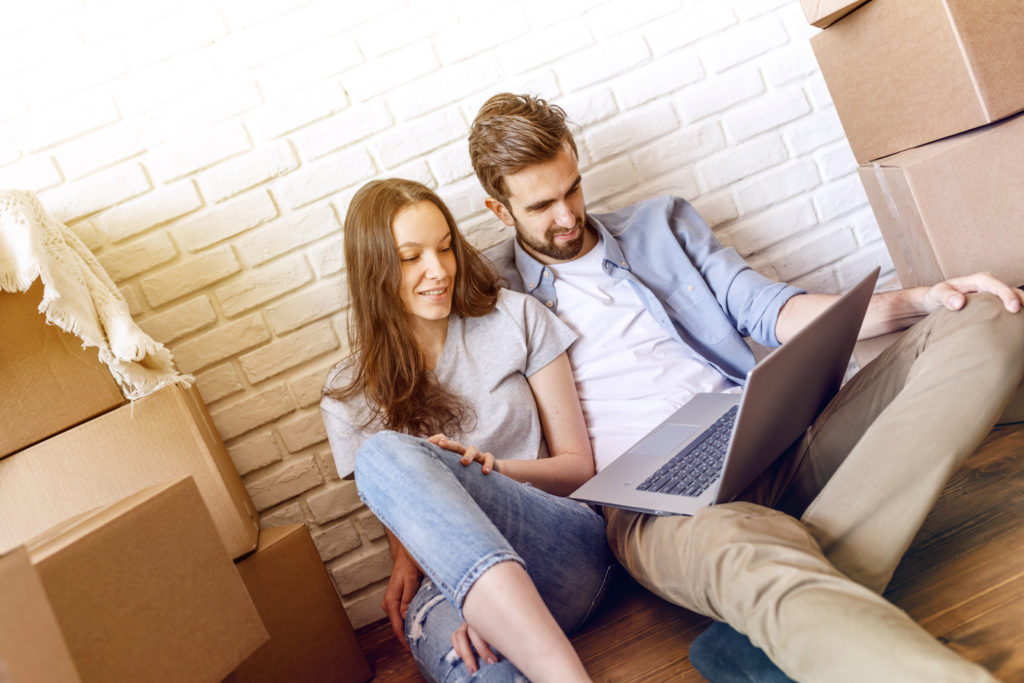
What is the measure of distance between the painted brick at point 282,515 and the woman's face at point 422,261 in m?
0.59

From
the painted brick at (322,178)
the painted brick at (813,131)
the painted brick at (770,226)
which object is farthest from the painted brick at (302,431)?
the painted brick at (813,131)

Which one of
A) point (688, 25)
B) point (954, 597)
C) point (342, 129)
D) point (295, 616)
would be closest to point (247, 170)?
point (342, 129)

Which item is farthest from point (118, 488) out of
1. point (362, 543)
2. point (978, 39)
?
point (978, 39)

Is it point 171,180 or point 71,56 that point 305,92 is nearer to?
point 171,180

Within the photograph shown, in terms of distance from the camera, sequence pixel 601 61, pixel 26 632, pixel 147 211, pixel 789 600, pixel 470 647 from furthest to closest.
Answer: pixel 601 61 < pixel 147 211 < pixel 470 647 < pixel 789 600 < pixel 26 632

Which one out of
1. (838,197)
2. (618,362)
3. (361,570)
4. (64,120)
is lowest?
(361,570)

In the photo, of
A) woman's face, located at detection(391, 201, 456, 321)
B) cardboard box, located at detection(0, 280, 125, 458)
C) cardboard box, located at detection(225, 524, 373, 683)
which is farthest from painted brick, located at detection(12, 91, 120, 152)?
cardboard box, located at detection(225, 524, 373, 683)

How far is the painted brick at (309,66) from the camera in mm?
1698

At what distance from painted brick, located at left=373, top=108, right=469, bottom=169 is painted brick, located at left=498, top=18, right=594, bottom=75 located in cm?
16

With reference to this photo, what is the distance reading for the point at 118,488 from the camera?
1.35 metres

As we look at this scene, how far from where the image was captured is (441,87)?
175 cm

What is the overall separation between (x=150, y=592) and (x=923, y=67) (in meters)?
1.41

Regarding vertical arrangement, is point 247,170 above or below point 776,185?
above

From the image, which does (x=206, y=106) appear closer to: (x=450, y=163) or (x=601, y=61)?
(x=450, y=163)
